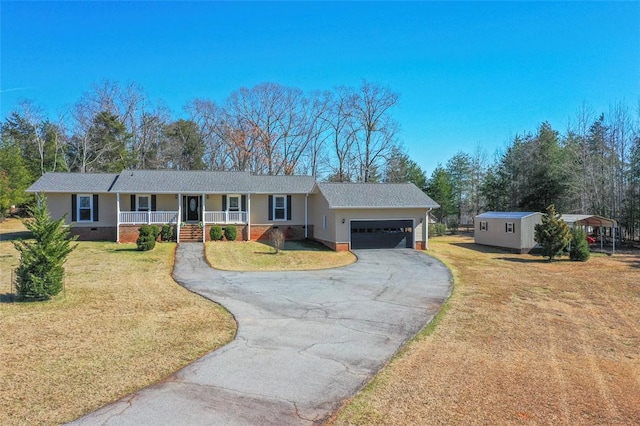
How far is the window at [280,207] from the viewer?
26953 millimetres

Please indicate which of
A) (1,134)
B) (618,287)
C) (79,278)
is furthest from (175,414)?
(1,134)

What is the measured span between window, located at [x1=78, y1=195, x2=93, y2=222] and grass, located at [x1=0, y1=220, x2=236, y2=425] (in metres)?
10.8

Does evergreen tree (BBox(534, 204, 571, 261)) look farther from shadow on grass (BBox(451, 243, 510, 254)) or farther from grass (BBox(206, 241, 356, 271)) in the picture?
grass (BBox(206, 241, 356, 271))

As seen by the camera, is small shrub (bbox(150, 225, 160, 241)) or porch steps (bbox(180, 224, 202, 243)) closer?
small shrub (bbox(150, 225, 160, 241))

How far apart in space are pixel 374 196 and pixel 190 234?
11.1 meters

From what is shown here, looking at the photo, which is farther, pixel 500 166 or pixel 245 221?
pixel 500 166

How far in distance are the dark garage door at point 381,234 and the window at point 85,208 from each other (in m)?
15.6

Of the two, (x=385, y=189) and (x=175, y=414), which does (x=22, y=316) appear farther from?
(x=385, y=189)

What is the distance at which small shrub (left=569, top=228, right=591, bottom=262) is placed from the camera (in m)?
22.1

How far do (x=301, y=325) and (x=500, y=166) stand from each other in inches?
1584

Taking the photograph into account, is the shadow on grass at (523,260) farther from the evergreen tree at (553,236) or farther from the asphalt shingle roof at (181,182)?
the asphalt shingle roof at (181,182)

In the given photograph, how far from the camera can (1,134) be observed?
4247cm

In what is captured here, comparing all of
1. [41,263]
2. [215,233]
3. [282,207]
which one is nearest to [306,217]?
[282,207]

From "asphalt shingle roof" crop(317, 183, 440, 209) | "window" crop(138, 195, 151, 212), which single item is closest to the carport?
"asphalt shingle roof" crop(317, 183, 440, 209)
